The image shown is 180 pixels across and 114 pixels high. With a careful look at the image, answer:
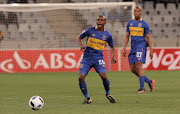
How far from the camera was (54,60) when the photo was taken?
19.1 meters

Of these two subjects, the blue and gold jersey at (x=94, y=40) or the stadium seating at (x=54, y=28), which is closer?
the blue and gold jersey at (x=94, y=40)

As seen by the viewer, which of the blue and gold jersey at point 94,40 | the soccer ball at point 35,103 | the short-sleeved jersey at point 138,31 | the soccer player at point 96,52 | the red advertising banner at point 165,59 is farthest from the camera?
the red advertising banner at point 165,59

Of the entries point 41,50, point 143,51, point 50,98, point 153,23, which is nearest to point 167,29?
point 153,23

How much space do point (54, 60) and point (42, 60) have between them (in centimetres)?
51

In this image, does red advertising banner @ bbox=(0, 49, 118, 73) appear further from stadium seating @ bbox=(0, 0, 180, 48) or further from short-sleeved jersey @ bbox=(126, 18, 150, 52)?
short-sleeved jersey @ bbox=(126, 18, 150, 52)

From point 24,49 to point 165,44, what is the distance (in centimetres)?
741

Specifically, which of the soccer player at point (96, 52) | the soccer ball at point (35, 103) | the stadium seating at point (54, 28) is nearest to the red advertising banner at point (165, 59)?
the stadium seating at point (54, 28)

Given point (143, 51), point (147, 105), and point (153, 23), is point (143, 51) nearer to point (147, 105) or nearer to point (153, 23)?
point (147, 105)

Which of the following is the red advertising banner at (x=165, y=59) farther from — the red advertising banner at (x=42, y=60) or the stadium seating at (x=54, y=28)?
the red advertising banner at (x=42, y=60)

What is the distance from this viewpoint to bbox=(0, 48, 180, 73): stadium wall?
62.4 feet

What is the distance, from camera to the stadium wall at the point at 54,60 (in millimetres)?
19016

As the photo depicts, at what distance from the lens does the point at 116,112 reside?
22.0ft

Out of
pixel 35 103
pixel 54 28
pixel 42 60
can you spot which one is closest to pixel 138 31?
pixel 35 103

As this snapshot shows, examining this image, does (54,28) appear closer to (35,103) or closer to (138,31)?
(138,31)
